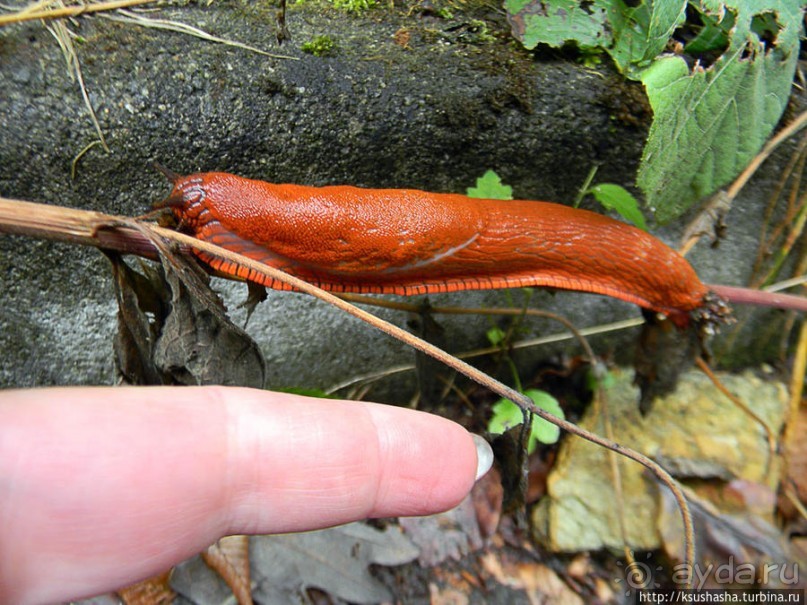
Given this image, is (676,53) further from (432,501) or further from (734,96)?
(432,501)

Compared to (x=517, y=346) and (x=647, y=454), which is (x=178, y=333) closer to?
(x=517, y=346)

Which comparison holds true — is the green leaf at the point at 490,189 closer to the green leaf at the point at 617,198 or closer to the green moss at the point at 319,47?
the green leaf at the point at 617,198

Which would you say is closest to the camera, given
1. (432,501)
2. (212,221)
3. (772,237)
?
(432,501)

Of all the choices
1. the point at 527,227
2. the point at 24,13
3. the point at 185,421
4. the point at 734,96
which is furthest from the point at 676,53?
the point at 24,13

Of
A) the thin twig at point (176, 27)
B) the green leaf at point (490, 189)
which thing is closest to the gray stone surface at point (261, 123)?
the thin twig at point (176, 27)

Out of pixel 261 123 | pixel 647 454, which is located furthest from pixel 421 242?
pixel 647 454

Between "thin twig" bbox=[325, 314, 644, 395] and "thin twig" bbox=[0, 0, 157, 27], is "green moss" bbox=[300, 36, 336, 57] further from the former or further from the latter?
"thin twig" bbox=[325, 314, 644, 395]
